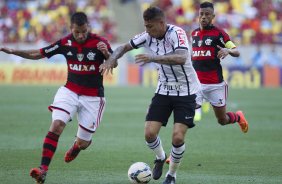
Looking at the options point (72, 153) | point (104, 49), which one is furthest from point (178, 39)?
point (72, 153)

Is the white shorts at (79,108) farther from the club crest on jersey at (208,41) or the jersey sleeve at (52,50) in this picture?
the club crest on jersey at (208,41)

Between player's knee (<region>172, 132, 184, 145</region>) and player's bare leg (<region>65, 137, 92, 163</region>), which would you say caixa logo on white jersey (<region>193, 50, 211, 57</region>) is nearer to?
player's bare leg (<region>65, 137, 92, 163</region>)

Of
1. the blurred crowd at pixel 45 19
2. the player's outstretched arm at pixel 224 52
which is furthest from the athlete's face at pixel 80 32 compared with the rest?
the blurred crowd at pixel 45 19

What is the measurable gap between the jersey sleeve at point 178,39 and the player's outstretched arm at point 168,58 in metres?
0.07

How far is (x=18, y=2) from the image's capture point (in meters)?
39.7

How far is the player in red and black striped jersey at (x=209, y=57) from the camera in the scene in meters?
12.6

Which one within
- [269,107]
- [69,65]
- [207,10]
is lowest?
[269,107]

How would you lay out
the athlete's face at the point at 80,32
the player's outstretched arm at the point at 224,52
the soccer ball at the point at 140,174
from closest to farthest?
the soccer ball at the point at 140,174
the athlete's face at the point at 80,32
the player's outstretched arm at the point at 224,52

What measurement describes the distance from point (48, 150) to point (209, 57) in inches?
182

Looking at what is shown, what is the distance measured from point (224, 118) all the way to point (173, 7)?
26626 millimetres

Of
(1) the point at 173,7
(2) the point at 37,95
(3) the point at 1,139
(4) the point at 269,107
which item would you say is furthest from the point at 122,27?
(3) the point at 1,139

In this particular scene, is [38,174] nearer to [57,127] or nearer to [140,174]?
[57,127]

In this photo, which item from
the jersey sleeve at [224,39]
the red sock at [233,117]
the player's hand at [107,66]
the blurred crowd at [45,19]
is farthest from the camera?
the blurred crowd at [45,19]

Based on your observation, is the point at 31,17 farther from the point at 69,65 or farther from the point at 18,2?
the point at 69,65
